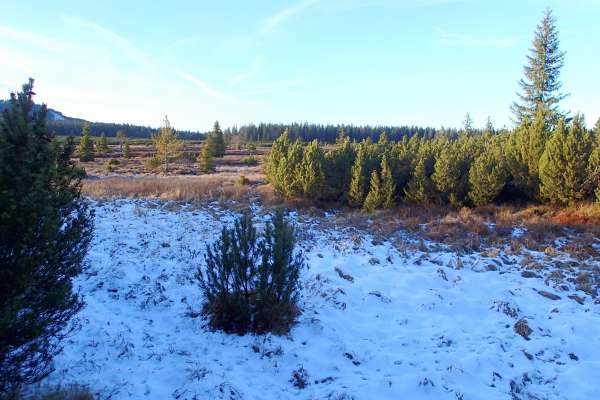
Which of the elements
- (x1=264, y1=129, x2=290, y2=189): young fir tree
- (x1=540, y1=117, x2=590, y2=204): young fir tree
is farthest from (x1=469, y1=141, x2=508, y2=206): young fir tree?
(x1=264, y1=129, x2=290, y2=189): young fir tree

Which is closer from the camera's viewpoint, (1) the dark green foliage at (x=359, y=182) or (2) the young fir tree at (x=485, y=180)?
(2) the young fir tree at (x=485, y=180)

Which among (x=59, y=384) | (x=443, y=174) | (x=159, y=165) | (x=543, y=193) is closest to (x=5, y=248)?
(x=59, y=384)

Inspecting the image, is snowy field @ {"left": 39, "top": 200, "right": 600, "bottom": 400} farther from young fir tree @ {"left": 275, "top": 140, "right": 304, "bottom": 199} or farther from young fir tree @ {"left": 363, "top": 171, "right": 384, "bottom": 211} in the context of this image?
young fir tree @ {"left": 275, "top": 140, "right": 304, "bottom": 199}

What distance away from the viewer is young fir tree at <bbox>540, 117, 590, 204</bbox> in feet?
44.4

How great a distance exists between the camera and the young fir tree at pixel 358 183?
1641 centimetres

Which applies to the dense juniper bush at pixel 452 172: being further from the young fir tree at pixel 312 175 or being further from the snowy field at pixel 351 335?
the snowy field at pixel 351 335

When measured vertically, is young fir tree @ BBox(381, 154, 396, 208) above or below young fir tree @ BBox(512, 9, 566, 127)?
below

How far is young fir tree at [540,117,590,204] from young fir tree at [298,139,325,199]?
8.63 m

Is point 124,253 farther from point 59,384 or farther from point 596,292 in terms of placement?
point 596,292

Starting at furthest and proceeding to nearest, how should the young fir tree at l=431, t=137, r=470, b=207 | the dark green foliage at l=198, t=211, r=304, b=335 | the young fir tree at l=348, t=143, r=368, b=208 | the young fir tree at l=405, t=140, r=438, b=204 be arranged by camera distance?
1. the young fir tree at l=348, t=143, r=368, b=208
2. the young fir tree at l=405, t=140, r=438, b=204
3. the young fir tree at l=431, t=137, r=470, b=207
4. the dark green foliage at l=198, t=211, r=304, b=335

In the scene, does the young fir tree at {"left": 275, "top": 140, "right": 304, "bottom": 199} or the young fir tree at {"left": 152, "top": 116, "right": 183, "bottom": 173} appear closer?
the young fir tree at {"left": 275, "top": 140, "right": 304, "bottom": 199}

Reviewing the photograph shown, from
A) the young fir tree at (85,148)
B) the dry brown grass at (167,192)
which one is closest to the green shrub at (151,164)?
the young fir tree at (85,148)

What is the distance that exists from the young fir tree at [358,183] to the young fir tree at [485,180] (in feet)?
14.1

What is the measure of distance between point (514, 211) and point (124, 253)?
44.2 feet
